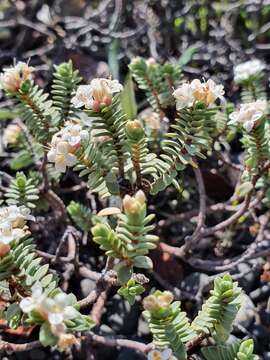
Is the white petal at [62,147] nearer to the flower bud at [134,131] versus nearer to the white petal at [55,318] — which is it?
the flower bud at [134,131]

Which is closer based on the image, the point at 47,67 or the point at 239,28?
the point at 47,67

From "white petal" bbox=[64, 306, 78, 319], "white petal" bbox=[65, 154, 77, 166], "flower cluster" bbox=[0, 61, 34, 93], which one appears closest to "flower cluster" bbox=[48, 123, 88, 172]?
"white petal" bbox=[65, 154, 77, 166]

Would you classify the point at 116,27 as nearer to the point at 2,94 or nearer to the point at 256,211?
the point at 2,94

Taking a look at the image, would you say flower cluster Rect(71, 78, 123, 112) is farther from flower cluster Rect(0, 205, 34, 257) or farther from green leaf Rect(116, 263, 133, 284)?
green leaf Rect(116, 263, 133, 284)

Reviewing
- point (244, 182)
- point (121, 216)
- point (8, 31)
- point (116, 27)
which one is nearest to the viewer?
point (121, 216)

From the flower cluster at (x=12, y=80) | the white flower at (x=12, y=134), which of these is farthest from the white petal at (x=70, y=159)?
the white flower at (x=12, y=134)

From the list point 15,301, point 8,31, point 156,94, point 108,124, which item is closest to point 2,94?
point 8,31
